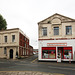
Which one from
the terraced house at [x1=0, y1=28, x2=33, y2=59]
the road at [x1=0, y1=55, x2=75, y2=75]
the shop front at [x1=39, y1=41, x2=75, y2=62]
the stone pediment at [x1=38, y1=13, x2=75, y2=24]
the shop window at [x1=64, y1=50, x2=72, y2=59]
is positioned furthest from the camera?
the terraced house at [x1=0, y1=28, x2=33, y2=59]

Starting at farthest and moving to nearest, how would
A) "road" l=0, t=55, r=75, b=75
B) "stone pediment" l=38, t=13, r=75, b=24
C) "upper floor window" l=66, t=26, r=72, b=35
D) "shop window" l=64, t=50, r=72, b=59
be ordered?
"stone pediment" l=38, t=13, r=75, b=24
"upper floor window" l=66, t=26, r=72, b=35
"shop window" l=64, t=50, r=72, b=59
"road" l=0, t=55, r=75, b=75

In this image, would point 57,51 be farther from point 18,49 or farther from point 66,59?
point 18,49

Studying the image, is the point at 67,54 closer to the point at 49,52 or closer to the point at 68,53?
the point at 68,53

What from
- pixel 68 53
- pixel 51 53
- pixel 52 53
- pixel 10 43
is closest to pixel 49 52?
pixel 51 53

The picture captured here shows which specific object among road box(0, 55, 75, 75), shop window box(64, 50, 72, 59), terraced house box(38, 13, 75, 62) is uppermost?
terraced house box(38, 13, 75, 62)

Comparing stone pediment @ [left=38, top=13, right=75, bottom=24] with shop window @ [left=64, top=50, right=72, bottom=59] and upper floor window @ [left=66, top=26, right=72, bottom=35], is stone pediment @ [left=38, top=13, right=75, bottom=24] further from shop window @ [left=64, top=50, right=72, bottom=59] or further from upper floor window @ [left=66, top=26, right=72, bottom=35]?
shop window @ [left=64, top=50, right=72, bottom=59]

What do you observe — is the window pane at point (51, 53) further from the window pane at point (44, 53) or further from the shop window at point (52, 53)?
the window pane at point (44, 53)

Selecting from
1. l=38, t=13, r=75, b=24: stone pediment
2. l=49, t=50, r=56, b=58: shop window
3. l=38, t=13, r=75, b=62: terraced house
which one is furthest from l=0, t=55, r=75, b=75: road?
l=38, t=13, r=75, b=24: stone pediment

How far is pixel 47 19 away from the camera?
2308 centimetres

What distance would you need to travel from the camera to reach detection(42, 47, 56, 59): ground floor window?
862 inches

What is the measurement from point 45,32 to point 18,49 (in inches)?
403

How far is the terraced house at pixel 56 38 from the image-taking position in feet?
69.9

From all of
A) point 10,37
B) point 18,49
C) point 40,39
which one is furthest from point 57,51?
point 10,37

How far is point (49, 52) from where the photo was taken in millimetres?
22062
